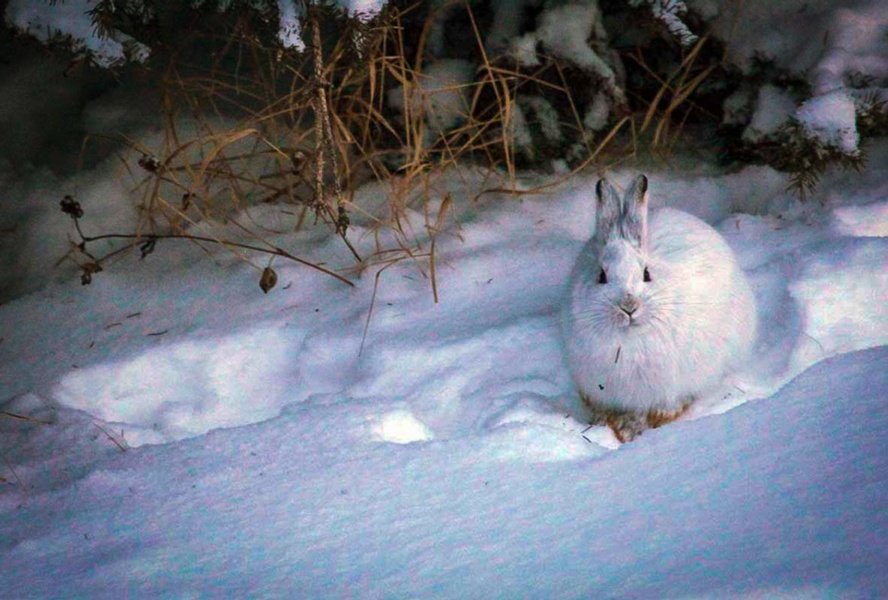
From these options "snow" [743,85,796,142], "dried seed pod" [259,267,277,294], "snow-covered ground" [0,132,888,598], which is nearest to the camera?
"snow-covered ground" [0,132,888,598]

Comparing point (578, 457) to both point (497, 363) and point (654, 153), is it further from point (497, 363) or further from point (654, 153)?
point (654, 153)

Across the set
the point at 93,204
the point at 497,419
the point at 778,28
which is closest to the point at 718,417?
the point at 497,419

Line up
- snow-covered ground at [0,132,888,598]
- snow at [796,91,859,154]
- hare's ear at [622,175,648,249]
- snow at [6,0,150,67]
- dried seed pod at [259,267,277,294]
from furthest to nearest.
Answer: dried seed pod at [259,267,277,294], snow at [796,91,859,154], snow at [6,0,150,67], hare's ear at [622,175,648,249], snow-covered ground at [0,132,888,598]

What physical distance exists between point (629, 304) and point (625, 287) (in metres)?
0.05

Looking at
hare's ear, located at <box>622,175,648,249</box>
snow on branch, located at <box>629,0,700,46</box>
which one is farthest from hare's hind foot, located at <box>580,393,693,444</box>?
snow on branch, located at <box>629,0,700,46</box>

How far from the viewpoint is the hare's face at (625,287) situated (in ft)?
8.71

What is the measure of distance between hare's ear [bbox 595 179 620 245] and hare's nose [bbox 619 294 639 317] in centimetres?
26

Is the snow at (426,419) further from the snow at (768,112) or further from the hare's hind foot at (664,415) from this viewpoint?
the snow at (768,112)

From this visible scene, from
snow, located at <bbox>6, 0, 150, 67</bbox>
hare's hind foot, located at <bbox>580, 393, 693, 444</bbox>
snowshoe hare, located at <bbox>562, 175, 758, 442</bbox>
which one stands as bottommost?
hare's hind foot, located at <bbox>580, 393, 693, 444</bbox>

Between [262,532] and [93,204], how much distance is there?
8.57 feet

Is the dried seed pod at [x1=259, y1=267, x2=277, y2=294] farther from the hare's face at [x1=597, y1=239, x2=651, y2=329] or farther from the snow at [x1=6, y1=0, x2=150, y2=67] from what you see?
the hare's face at [x1=597, y1=239, x2=651, y2=329]

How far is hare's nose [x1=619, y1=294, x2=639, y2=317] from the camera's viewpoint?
2.64 m

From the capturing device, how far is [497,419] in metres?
2.80

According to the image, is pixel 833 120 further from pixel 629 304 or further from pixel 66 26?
pixel 66 26
